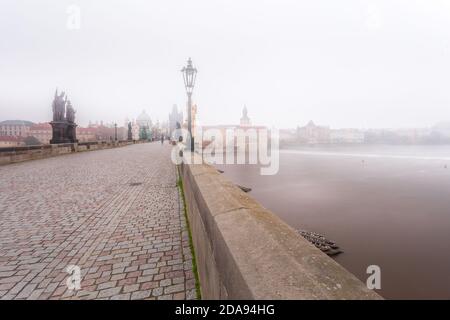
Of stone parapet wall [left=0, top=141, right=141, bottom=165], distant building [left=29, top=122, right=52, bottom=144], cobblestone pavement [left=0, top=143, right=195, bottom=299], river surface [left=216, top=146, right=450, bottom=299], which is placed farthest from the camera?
distant building [left=29, top=122, right=52, bottom=144]

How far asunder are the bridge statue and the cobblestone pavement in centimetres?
2009

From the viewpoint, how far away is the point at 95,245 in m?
4.29

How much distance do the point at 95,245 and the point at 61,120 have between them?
1029 inches

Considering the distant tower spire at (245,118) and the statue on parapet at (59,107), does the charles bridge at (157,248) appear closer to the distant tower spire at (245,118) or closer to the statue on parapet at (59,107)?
the statue on parapet at (59,107)

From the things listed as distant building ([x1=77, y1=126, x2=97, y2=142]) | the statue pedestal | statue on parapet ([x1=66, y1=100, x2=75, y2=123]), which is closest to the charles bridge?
the statue pedestal

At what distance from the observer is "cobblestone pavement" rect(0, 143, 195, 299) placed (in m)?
3.10

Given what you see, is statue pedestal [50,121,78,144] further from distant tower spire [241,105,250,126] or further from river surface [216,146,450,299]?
distant tower spire [241,105,250,126]

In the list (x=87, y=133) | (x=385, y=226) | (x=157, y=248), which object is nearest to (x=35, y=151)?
(x=157, y=248)

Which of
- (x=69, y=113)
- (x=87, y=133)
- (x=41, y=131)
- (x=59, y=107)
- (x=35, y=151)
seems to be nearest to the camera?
(x=35, y=151)

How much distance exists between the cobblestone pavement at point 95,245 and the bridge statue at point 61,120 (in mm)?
20090

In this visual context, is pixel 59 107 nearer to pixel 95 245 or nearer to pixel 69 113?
pixel 69 113

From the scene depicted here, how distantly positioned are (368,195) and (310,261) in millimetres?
25384

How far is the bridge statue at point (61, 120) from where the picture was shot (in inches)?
972
